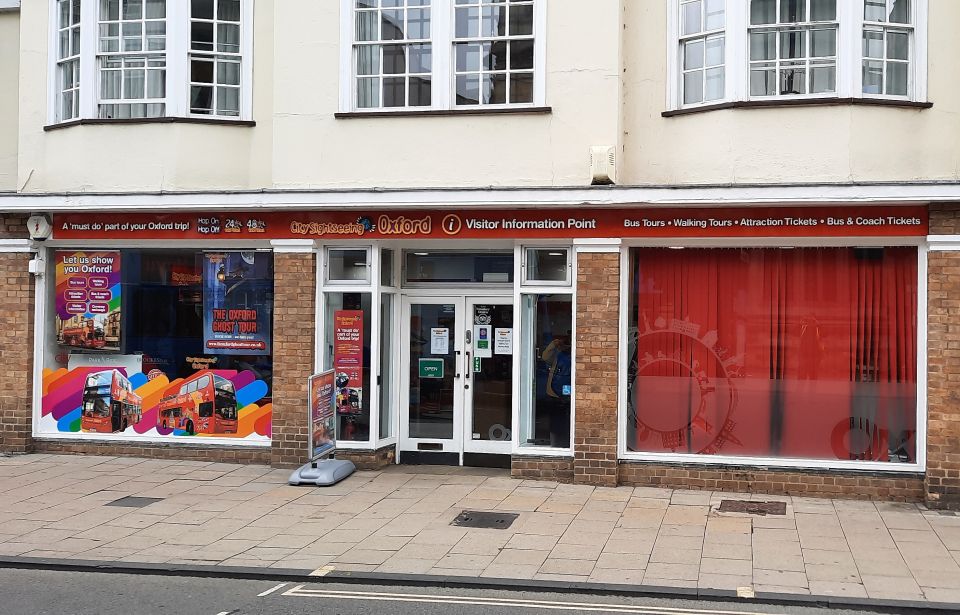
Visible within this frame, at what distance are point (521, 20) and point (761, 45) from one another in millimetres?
2800

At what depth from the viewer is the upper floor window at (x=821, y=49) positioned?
36.3 ft

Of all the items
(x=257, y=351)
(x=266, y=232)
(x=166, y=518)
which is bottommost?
(x=166, y=518)

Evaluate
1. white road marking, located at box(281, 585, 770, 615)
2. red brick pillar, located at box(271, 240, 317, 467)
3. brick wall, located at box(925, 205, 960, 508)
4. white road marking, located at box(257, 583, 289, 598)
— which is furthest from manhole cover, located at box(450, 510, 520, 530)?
brick wall, located at box(925, 205, 960, 508)

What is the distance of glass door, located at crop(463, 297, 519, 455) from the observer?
1281 cm

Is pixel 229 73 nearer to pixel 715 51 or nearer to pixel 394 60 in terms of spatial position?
pixel 394 60

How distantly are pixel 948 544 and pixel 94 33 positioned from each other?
11473 millimetres

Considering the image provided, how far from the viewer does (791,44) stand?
1134cm

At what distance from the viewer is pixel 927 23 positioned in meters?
11.1

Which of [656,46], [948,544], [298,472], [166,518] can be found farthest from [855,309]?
[166,518]

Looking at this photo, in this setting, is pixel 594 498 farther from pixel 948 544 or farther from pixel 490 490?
pixel 948 544

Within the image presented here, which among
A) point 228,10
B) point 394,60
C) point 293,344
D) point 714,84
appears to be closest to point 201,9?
point 228,10

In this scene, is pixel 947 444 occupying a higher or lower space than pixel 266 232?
lower

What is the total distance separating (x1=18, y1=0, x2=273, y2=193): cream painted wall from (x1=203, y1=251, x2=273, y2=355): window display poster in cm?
100

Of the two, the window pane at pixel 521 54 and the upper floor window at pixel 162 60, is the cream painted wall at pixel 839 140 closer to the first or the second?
the window pane at pixel 521 54
